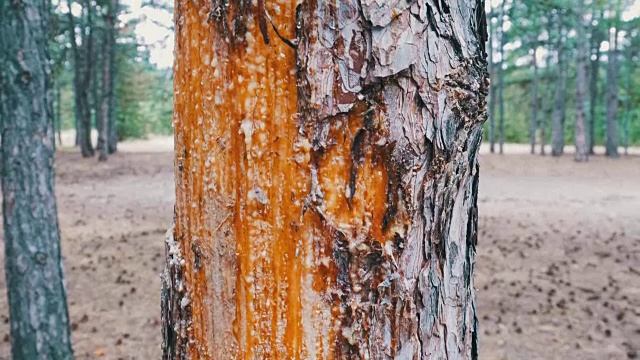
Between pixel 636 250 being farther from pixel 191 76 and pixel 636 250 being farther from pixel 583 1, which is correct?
pixel 583 1

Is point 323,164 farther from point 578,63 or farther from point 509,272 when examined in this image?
point 578,63

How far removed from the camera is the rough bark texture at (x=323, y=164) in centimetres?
80

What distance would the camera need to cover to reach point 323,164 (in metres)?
0.81

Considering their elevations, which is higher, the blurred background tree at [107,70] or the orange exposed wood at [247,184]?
the blurred background tree at [107,70]

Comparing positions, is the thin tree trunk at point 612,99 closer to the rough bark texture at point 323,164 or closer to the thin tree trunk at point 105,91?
the thin tree trunk at point 105,91

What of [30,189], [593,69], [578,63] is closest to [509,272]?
[30,189]

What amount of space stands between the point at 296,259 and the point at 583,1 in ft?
78.1

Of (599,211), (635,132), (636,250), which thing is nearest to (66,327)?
(636,250)

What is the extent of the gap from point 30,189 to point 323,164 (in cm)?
349

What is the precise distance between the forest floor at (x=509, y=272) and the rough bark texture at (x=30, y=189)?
1151mm

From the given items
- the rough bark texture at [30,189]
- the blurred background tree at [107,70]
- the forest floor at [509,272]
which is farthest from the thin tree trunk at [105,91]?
the rough bark texture at [30,189]

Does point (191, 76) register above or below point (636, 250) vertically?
above

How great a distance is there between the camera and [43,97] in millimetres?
3689

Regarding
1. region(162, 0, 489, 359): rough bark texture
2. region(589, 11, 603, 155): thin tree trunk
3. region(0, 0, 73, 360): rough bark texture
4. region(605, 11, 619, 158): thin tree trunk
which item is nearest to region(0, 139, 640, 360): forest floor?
region(0, 0, 73, 360): rough bark texture
